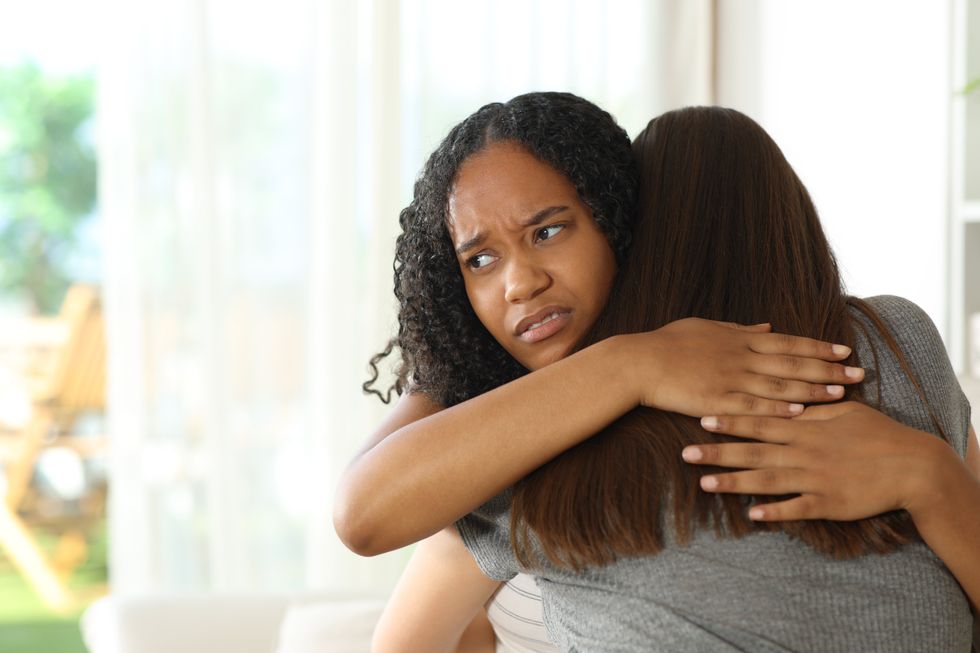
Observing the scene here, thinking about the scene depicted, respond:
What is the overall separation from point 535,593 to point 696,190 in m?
0.51

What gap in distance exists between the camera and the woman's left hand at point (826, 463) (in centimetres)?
91

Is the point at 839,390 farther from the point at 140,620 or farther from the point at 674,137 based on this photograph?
the point at 140,620

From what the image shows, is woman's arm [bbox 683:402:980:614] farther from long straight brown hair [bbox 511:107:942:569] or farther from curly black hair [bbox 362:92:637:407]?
curly black hair [bbox 362:92:637:407]

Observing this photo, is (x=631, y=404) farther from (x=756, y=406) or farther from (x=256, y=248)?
(x=256, y=248)

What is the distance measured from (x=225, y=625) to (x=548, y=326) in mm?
835

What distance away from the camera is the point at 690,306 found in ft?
3.45

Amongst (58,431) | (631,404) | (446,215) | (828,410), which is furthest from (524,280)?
(58,431)

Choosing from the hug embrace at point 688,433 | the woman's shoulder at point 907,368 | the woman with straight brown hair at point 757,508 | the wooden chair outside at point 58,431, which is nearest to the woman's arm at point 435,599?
the hug embrace at point 688,433

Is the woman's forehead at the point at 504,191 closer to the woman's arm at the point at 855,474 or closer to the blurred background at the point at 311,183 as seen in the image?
the woman's arm at the point at 855,474

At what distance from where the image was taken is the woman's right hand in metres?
0.95

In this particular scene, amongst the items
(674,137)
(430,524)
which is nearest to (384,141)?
(674,137)

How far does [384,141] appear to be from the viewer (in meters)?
2.89

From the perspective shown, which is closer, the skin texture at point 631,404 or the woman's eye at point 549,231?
the skin texture at point 631,404

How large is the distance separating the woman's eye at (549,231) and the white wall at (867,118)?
136cm
